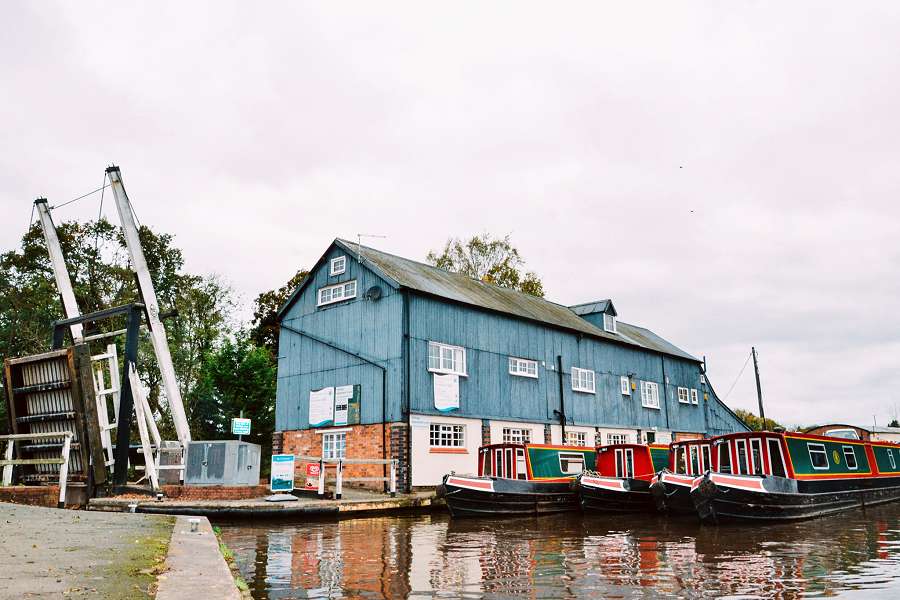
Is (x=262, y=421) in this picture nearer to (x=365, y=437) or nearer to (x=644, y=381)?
(x=365, y=437)

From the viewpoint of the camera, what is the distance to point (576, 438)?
3209 centimetres

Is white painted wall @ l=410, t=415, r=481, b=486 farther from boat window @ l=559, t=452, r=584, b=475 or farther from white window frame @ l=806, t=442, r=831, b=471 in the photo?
white window frame @ l=806, t=442, r=831, b=471

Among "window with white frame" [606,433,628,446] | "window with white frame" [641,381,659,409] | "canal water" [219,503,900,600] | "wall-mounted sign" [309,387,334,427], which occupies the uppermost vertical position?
"window with white frame" [641,381,659,409]

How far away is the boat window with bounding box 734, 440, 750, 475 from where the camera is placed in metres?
20.4

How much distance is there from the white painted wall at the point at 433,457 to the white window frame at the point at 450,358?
177 cm

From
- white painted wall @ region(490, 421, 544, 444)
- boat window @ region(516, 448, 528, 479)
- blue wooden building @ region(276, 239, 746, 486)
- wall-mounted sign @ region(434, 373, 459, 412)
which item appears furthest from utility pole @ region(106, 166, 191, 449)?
white painted wall @ region(490, 421, 544, 444)

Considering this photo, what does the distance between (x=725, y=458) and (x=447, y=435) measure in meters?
9.83

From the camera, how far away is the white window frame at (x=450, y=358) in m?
26.3

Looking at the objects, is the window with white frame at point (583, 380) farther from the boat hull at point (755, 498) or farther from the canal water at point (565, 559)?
the canal water at point (565, 559)

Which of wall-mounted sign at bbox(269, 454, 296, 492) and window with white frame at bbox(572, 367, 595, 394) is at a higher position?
window with white frame at bbox(572, 367, 595, 394)

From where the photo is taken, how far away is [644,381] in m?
37.8

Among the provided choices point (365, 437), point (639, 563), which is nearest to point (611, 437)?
point (365, 437)

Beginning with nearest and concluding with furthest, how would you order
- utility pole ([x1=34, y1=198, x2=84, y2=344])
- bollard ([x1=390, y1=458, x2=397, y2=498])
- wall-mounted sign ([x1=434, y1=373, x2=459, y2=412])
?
→ utility pole ([x1=34, y1=198, x2=84, y2=344])
bollard ([x1=390, y1=458, x2=397, y2=498])
wall-mounted sign ([x1=434, y1=373, x2=459, y2=412])

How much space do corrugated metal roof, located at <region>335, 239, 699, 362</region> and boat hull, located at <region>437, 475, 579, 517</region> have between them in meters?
8.00
